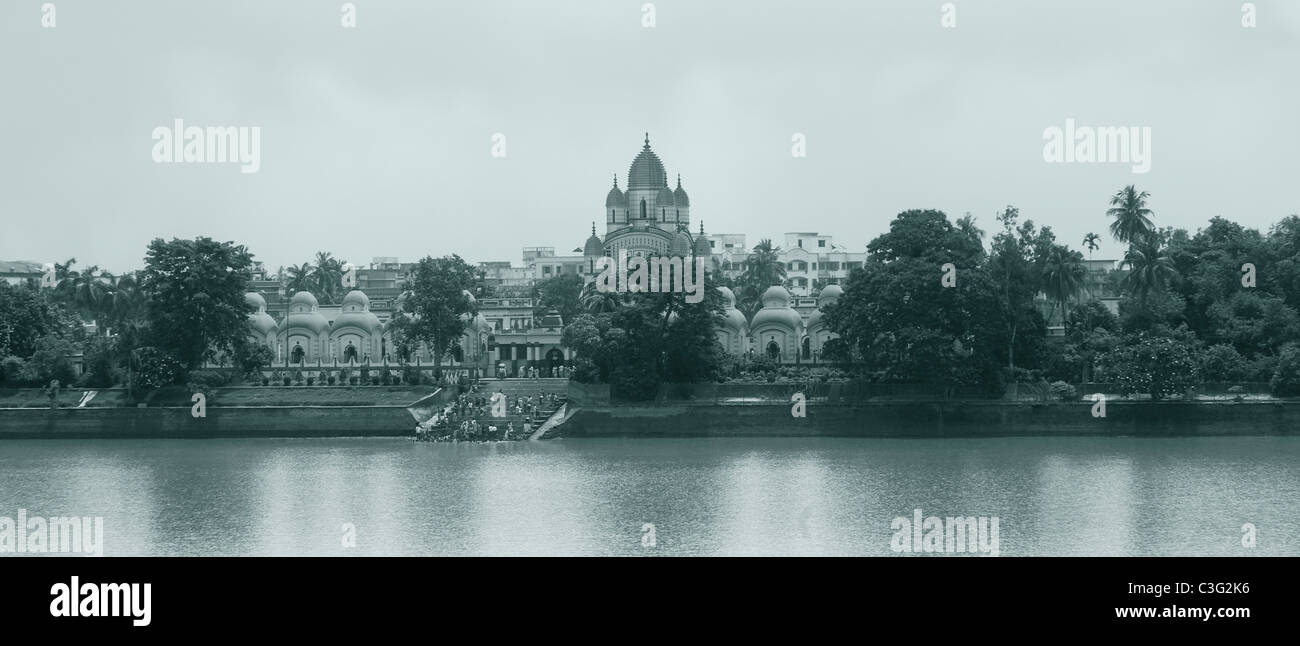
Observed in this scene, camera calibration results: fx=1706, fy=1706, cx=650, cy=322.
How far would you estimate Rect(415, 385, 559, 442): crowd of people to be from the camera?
58.2m

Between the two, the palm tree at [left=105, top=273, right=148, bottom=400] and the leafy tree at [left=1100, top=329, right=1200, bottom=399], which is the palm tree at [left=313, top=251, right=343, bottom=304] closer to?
the palm tree at [left=105, top=273, right=148, bottom=400]

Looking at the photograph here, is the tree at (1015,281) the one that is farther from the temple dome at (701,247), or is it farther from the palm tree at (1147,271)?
the temple dome at (701,247)

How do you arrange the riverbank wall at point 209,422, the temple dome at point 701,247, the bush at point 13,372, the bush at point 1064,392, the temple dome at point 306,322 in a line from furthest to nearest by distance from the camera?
1. the temple dome at point 701,247
2. the temple dome at point 306,322
3. the bush at point 13,372
4. the riverbank wall at point 209,422
5. the bush at point 1064,392

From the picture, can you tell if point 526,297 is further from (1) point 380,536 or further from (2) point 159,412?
(1) point 380,536

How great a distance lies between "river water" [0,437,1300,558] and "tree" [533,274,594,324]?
1240 inches

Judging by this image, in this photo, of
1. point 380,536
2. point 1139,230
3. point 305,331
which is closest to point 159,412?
point 305,331

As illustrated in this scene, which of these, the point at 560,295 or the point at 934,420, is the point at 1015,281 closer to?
the point at 934,420

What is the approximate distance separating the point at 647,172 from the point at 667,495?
54.8 meters

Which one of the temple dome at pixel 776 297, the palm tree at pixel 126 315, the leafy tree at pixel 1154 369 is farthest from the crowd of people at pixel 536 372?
the leafy tree at pixel 1154 369

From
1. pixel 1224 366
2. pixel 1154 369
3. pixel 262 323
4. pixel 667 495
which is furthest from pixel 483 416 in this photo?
pixel 1224 366

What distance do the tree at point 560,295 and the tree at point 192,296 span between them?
25.1m

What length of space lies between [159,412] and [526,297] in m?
42.0

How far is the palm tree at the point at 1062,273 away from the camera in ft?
207

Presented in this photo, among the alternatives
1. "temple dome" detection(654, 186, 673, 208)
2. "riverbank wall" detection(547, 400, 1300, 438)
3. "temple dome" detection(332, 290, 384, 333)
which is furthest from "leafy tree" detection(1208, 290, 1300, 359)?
"temple dome" detection(654, 186, 673, 208)
